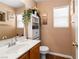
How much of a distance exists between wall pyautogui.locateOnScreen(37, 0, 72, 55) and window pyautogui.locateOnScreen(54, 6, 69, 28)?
157 millimetres

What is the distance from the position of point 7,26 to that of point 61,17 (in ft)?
7.65

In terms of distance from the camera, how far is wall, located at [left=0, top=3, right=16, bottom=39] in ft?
6.31

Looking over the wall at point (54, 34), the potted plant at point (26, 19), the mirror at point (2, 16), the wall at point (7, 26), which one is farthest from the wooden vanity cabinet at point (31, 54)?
the wall at point (54, 34)

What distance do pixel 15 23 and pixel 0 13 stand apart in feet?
1.96

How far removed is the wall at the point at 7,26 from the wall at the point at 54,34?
187cm

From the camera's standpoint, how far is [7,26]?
2.05 metres

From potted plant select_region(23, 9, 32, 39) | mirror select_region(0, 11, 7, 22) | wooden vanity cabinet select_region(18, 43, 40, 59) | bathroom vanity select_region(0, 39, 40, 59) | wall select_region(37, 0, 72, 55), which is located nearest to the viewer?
bathroom vanity select_region(0, 39, 40, 59)

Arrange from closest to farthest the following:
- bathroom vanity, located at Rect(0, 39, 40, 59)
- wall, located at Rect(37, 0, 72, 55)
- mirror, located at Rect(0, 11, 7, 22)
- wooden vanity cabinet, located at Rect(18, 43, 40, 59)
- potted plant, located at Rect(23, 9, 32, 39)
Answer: bathroom vanity, located at Rect(0, 39, 40, 59) < wooden vanity cabinet, located at Rect(18, 43, 40, 59) < mirror, located at Rect(0, 11, 7, 22) < potted plant, located at Rect(23, 9, 32, 39) < wall, located at Rect(37, 0, 72, 55)

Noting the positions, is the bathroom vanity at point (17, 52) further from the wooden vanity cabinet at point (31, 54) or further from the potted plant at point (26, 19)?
the potted plant at point (26, 19)

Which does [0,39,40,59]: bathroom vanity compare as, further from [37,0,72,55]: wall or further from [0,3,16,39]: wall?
[37,0,72,55]: wall

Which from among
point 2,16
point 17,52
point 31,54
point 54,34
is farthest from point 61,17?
point 17,52

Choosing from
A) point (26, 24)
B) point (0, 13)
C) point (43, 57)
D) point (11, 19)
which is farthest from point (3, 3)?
point (43, 57)

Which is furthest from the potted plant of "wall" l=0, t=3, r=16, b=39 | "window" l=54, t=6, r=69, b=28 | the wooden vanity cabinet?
"window" l=54, t=6, r=69, b=28

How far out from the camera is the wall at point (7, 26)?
1923 mm
